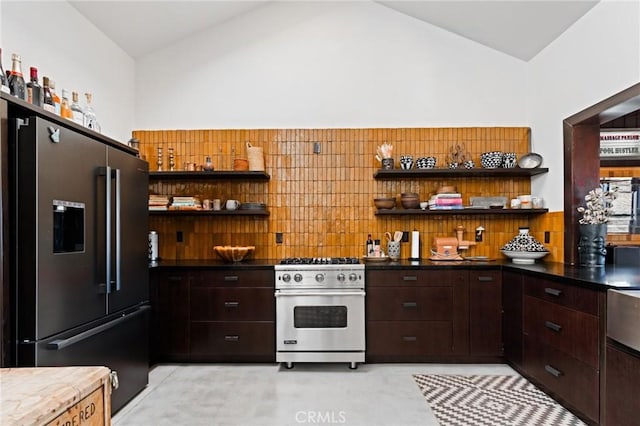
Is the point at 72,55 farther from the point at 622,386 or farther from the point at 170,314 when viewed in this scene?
the point at 622,386

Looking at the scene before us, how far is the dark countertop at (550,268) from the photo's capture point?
2.36m

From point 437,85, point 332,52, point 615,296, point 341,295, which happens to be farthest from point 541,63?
point 341,295

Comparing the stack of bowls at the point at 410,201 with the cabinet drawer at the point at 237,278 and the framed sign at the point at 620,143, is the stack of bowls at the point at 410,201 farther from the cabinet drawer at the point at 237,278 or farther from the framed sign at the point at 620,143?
the framed sign at the point at 620,143

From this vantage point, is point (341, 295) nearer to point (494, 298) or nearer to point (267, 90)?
point (494, 298)

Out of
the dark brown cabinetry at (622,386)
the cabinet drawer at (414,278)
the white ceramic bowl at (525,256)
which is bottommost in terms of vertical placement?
the dark brown cabinetry at (622,386)

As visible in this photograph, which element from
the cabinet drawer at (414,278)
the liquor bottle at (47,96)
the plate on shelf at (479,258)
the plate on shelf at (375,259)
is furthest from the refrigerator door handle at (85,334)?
the plate on shelf at (479,258)

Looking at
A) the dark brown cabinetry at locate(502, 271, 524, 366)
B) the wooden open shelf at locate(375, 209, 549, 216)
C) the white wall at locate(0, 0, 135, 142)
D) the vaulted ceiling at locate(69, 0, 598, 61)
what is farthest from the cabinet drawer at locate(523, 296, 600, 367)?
the white wall at locate(0, 0, 135, 142)

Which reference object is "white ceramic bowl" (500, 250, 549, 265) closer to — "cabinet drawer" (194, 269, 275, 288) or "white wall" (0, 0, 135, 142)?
"cabinet drawer" (194, 269, 275, 288)

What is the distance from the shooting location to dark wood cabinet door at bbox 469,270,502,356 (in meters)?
3.61

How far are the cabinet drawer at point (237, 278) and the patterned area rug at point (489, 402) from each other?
1.48 m

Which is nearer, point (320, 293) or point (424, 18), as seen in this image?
point (320, 293)

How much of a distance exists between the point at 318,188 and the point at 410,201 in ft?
3.13

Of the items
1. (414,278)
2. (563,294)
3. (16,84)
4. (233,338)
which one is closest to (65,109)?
(16,84)

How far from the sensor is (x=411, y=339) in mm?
3621
